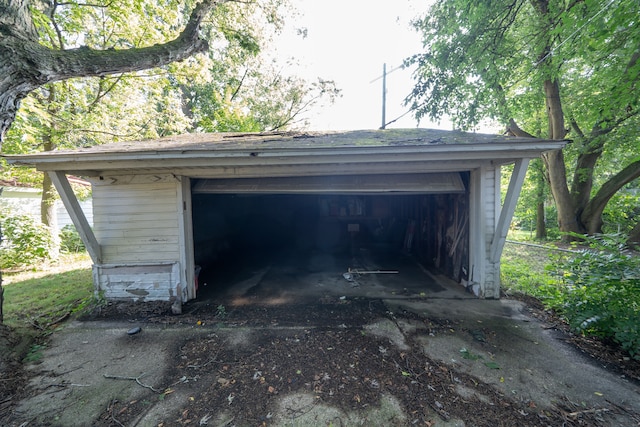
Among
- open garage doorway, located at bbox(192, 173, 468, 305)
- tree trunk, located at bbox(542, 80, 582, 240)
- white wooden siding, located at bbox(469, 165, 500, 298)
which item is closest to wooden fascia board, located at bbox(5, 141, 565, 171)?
white wooden siding, located at bbox(469, 165, 500, 298)

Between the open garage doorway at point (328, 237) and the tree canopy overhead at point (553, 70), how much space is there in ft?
9.15

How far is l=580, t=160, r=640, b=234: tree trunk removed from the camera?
25.3 ft

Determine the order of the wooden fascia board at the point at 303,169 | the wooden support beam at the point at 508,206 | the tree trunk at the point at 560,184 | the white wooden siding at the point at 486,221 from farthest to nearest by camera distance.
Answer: the tree trunk at the point at 560,184 < the white wooden siding at the point at 486,221 < the wooden fascia board at the point at 303,169 < the wooden support beam at the point at 508,206

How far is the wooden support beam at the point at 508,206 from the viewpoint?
3314 mm

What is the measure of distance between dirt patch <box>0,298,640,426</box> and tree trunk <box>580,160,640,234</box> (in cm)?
827

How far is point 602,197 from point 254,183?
11651mm

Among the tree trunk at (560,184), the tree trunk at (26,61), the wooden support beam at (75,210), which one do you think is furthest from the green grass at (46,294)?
the tree trunk at (560,184)

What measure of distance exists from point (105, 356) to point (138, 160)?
241 centimetres

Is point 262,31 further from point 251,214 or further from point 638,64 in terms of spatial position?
point 638,64

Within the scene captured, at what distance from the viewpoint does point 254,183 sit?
432cm

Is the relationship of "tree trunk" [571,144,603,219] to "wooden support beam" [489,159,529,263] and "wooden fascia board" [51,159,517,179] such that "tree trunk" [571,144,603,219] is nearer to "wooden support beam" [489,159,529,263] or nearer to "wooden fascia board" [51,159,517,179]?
"wooden support beam" [489,159,529,263]

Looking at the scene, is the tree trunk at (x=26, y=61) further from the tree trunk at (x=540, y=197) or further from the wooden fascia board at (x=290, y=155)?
the tree trunk at (x=540, y=197)

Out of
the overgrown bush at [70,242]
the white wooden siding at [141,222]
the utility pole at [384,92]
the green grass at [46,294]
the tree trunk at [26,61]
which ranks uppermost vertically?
the utility pole at [384,92]

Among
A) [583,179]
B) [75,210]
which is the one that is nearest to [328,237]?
[75,210]
